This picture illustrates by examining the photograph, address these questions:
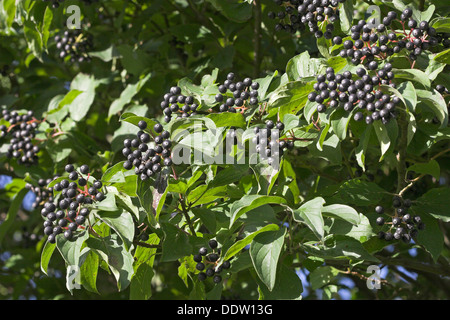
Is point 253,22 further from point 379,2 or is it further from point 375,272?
point 375,272

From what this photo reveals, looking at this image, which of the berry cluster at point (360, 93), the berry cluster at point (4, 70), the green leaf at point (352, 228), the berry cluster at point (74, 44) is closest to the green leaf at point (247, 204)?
the green leaf at point (352, 228)

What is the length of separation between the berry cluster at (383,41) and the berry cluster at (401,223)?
0.71 meters

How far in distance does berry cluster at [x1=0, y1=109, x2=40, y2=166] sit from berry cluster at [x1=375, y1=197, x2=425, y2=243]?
2.13 meters

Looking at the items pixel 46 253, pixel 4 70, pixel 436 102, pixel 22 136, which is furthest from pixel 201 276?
pixel 4 70

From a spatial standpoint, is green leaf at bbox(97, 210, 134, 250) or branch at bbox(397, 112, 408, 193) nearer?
green leaf at bbox(97, 210, 134, 250)

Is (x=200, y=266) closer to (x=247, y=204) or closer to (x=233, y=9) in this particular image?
(x=247, y=204)

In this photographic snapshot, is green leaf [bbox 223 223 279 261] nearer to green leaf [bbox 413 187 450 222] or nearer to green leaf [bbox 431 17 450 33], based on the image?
green leaf [bbox 413 187 450 222]

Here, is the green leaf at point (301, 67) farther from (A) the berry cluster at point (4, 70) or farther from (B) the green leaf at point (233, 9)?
(A) the berry cluster at point (4, 70)

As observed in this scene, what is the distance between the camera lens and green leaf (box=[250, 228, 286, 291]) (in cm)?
253

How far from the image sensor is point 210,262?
2.90 metres

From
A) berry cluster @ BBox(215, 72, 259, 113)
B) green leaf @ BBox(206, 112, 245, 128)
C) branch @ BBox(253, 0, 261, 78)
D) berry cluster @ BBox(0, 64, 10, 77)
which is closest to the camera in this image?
green leaf @ BBox(206, 112, 245, 128)

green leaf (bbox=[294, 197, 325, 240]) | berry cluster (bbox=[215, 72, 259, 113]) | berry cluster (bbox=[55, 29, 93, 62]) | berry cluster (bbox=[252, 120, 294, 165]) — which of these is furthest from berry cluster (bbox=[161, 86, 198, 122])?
berry cluster (bbox=[55, 29, 93, 62])

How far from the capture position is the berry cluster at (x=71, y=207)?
2.69m

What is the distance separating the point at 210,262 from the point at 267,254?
42cm
